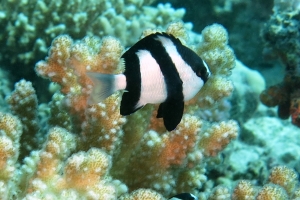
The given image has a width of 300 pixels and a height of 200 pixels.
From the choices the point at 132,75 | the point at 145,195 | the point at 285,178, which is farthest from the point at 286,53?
the point at 145,195

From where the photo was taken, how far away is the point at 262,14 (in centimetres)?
630

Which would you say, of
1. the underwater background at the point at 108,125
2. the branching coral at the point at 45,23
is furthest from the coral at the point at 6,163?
the branching coral at the point at 45,23

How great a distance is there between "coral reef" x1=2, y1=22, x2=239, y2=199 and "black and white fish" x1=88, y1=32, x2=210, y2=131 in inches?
14.5

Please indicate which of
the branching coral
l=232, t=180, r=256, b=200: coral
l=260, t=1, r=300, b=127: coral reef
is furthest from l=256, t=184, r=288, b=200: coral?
the branching coral

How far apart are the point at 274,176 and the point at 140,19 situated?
→ 327cm

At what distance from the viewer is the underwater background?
188 centimetres

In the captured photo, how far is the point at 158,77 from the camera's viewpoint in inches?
71.2

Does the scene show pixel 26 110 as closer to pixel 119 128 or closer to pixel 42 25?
pixel 119 128

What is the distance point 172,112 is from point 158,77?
0.20 meters

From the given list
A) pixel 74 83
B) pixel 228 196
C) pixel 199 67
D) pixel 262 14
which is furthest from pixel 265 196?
pixel 262 14

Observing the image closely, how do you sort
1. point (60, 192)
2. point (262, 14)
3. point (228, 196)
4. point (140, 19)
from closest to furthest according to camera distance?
point (60, 192) < point (228, 196) < point (140, 19) < point (262, 14)

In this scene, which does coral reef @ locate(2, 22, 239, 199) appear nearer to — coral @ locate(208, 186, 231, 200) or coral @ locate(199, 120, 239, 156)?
coral @ locate(199, 120, 239, 156)

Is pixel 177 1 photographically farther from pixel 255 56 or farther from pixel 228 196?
pixel 228 196

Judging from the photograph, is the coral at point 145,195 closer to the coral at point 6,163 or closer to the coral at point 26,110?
the coral at point 6,163
